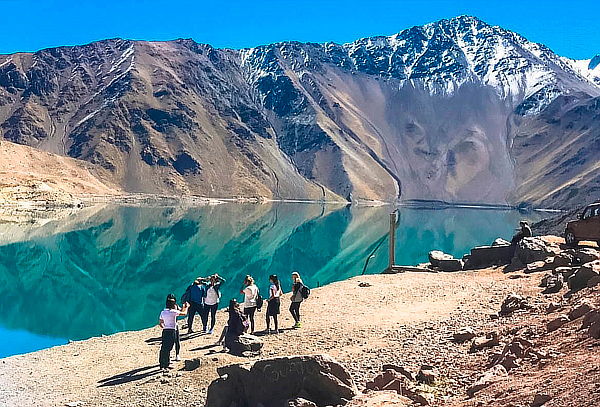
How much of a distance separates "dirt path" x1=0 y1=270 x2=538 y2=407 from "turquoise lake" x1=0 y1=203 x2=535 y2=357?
774cm

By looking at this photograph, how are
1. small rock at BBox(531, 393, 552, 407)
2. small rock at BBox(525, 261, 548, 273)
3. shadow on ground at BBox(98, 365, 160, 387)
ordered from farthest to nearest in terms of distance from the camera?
small rock at BBox(525, 261, 548, 273) < shadow on ground at BBox(98, 365, 160, 387) < small rock at BBox(531, 393, 552, 407)

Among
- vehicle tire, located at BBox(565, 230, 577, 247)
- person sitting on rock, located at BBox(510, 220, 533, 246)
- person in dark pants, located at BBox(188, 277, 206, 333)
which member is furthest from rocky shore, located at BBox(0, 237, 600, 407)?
person sitting on rock, located at BBox(510, 220, 533, 246)

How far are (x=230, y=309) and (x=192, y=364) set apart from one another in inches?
69.9

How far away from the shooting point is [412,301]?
22844 millimetres

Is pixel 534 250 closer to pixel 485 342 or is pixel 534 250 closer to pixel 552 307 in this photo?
pixel 552 307

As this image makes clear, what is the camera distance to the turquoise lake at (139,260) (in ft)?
115

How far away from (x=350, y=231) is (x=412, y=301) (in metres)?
83.2

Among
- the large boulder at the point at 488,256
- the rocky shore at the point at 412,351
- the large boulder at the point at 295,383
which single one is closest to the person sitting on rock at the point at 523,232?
the large boulder at the point at 488,256

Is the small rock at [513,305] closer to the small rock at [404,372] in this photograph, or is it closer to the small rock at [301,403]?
the small rock at [404,372]

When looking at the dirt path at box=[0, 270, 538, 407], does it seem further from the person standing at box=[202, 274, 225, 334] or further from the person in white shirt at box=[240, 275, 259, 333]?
the person in white shirt at box=[240, 275, 259, 333]

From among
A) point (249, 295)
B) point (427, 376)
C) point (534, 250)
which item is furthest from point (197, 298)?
point (534, 250)

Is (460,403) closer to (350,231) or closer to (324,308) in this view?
(324,308)

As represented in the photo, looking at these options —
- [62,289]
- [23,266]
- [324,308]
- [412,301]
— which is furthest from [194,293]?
[23,266]

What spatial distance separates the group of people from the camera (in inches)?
642
